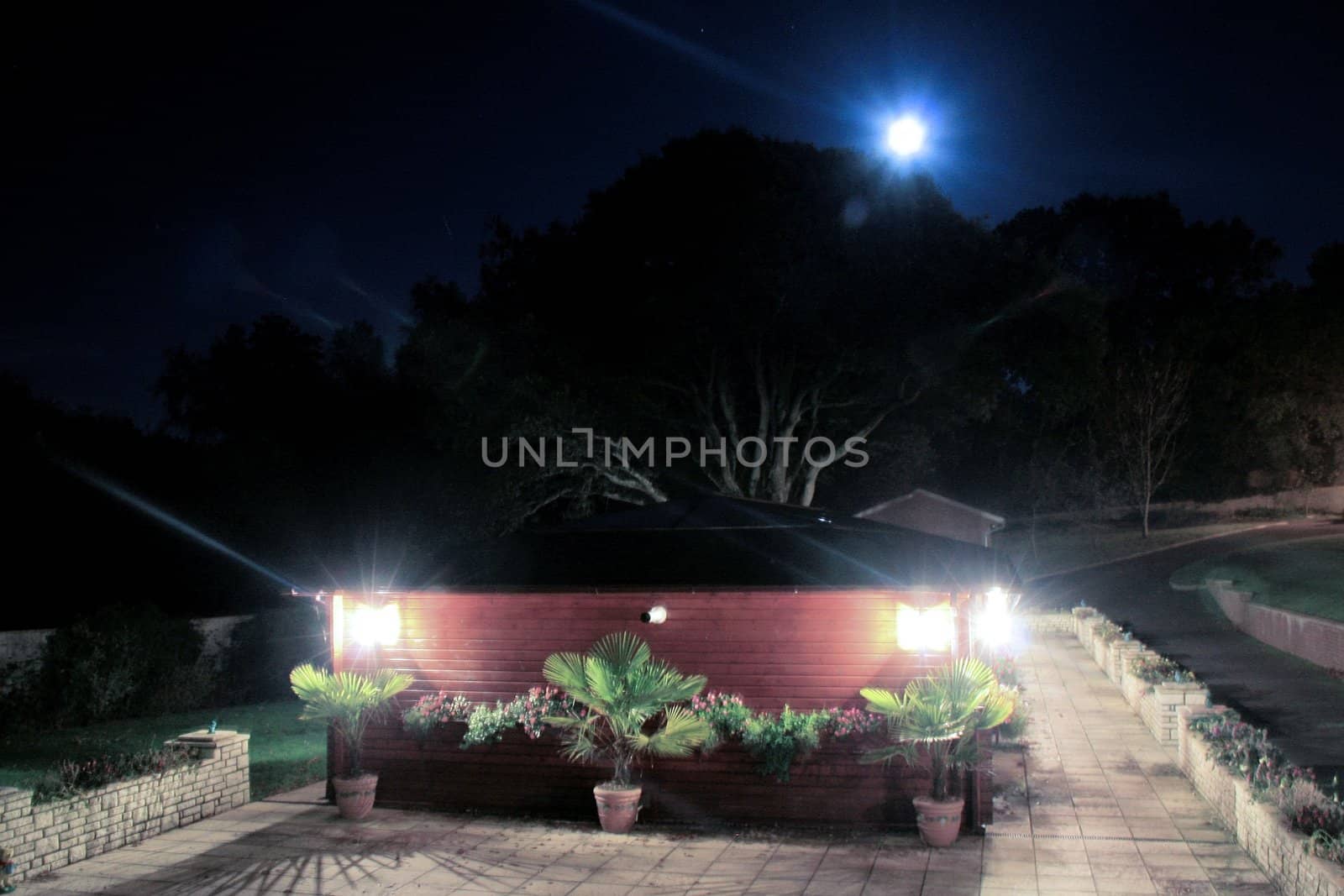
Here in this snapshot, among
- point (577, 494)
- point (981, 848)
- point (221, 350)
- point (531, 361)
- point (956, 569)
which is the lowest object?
point (981, 848)

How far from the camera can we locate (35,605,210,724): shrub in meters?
15.8

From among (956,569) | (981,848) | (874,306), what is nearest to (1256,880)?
(981,848)

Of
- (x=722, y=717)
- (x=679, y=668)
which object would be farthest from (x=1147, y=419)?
(x=722, y=717)

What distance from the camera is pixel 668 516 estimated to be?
10.7 metres

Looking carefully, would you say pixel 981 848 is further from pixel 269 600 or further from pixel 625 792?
Result: pixel 269 600

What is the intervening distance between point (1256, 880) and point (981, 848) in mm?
1874

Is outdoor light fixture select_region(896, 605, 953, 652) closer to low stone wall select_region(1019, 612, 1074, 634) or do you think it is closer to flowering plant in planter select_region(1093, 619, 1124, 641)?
flowering plant in planter select_region(1093, 619, 1124, 641)

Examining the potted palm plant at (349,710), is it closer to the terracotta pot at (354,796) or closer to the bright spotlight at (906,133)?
the terracotta pot at (354,796)

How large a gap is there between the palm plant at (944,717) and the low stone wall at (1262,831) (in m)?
1.77

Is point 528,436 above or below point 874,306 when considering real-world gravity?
below

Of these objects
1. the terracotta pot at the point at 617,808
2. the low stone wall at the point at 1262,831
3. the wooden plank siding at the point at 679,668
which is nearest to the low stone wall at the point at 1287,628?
the low stone wall at the point at 1262,831

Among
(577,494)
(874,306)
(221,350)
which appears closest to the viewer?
(874,306)

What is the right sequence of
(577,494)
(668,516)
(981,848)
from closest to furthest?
(981,848) < (668,516) < (577,494)

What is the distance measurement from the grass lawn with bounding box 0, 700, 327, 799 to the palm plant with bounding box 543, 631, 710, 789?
353 centimetres
